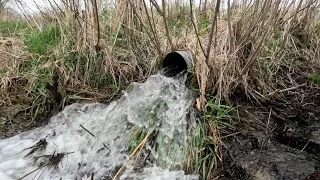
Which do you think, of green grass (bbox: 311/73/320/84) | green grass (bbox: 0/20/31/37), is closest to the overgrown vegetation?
green grass (bbox: 311/73/320/84)

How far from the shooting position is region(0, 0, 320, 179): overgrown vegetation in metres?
2.91

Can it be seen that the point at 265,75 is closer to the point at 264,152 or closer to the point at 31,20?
the point at 264,152

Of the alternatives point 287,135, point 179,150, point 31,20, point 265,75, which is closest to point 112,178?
point 179,150

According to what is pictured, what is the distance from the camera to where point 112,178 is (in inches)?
Answer: 89.9

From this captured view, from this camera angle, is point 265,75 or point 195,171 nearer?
point 195,171

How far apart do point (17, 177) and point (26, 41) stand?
7.07 feet

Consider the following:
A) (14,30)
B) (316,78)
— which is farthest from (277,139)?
(14,30)

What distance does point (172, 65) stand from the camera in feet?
10.8

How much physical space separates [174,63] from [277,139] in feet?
3.99

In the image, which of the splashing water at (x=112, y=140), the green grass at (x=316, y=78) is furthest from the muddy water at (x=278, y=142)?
the splashing water at (x=112, y=140)

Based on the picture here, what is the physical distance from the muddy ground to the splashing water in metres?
0.39

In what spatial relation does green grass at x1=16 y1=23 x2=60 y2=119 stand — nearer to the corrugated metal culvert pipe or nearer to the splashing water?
the splashing water

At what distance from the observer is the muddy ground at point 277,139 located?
7.37 feet

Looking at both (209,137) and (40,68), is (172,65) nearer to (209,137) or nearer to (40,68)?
(209,137)
